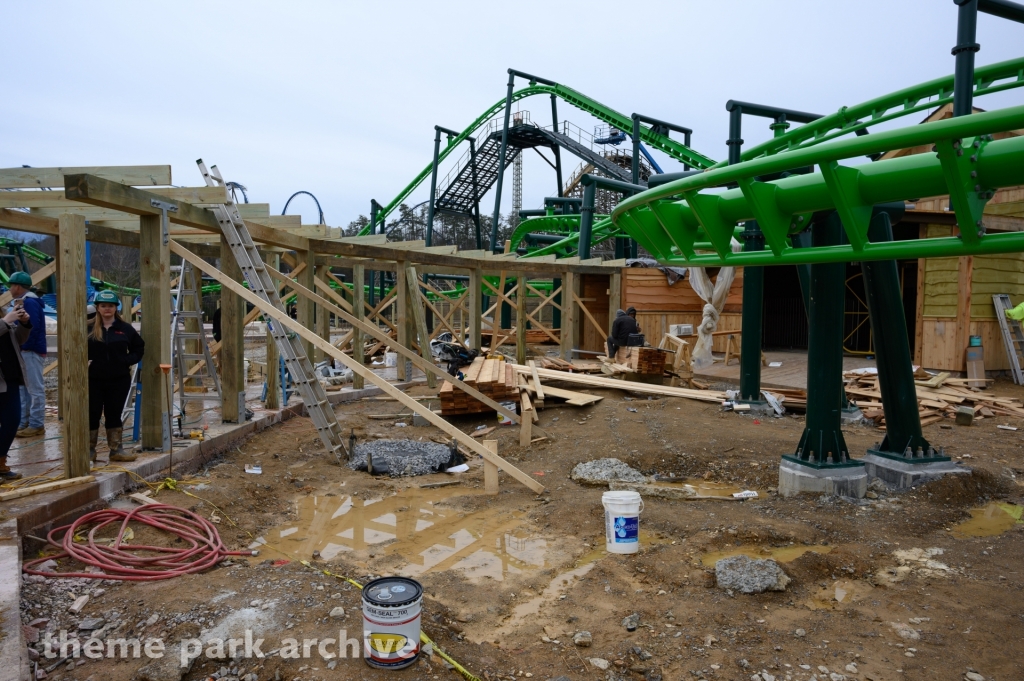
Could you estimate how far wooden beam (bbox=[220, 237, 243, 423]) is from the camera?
8.67 metres

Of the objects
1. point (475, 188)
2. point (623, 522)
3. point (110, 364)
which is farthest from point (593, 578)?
point (475, 188)

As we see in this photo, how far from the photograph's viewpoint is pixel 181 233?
9328mm

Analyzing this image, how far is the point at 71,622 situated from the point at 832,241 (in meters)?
6.87

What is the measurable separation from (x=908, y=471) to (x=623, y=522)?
3563 millimetres

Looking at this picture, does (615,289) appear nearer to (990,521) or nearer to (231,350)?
(231,350)

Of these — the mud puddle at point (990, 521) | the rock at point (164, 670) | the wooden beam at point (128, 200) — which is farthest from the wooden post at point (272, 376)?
the mud puddle at point (990, 521)

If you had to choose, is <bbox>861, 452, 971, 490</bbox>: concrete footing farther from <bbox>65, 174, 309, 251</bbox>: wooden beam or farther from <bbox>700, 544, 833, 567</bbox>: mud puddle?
<bbox>65, 174, 309, 251</bbox>: wooden beam

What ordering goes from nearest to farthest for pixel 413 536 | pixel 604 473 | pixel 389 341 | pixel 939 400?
1. pixel 413 536
2. pixel 604 473
3. pixel 389 341
4. pixel 939 400

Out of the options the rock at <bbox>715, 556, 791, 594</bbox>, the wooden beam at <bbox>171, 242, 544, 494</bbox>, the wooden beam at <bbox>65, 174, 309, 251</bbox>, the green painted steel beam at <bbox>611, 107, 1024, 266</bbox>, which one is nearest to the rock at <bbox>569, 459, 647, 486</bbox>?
the wooden beam at <bbox>171, 242, 544, 494</bbox>

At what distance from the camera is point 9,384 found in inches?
228

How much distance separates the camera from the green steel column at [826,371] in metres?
6.63

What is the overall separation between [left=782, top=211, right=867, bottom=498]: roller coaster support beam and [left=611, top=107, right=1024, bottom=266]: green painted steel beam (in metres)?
2.07

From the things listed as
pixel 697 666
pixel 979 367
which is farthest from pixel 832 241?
pixel 979 367

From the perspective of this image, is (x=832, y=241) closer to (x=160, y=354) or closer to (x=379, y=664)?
(x=379, y=664)
